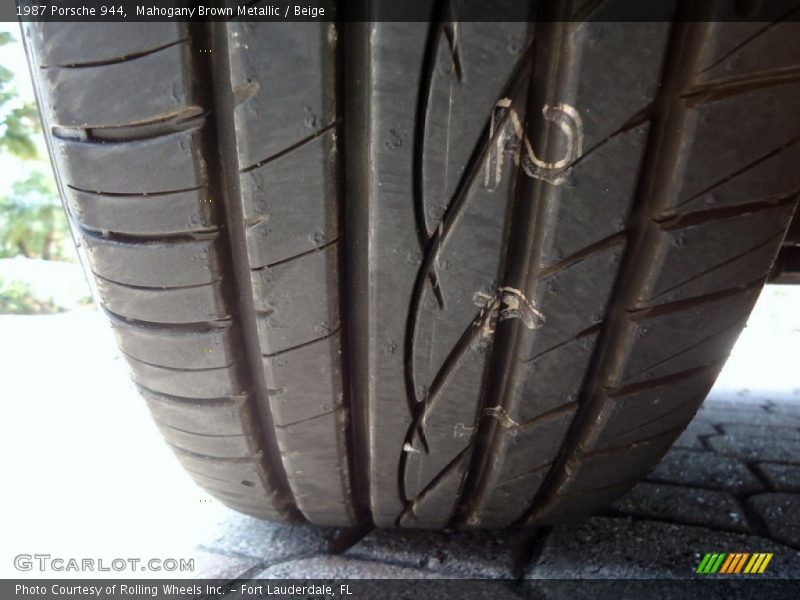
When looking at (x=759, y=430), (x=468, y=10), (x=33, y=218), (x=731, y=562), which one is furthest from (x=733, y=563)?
(x=33, y=218)

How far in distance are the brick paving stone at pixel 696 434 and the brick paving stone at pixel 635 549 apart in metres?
0.25

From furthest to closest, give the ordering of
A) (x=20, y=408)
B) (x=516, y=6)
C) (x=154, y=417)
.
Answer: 1. (x=20, y=408)
2. (x=154, y=417)
3. (x=516, y=6)

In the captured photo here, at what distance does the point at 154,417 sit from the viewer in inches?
25.1

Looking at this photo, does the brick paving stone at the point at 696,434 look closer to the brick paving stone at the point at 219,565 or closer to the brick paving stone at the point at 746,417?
the brick paving stone at the point at 746,417

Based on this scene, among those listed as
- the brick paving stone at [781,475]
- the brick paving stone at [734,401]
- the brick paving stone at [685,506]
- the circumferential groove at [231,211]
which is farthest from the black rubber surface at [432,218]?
the brick paving stone at [734,401]

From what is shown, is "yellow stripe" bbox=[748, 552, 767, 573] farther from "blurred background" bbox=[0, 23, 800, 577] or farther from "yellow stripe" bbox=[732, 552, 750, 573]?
"blurred background" bbox=[0, 23, 800, 577]

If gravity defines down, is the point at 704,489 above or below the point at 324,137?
below

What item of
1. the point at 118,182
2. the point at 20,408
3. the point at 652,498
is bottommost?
the point at 652,498

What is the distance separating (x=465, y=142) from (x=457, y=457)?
0.30m

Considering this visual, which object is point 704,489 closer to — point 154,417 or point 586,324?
point 586,324

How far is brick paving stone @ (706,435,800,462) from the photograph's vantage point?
98 cm

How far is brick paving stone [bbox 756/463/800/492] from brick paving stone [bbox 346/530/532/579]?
15.6 inches

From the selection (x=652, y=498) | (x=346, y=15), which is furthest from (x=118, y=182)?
(x=652, y=498)

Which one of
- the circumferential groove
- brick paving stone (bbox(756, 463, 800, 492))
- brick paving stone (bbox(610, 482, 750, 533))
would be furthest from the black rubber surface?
brick paving stone (bbox(756, 463, 800, 492))
